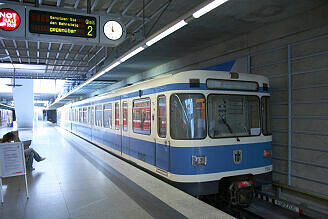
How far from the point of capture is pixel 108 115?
10.5 metres

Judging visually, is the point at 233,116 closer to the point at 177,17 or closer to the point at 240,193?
the point at 240,193

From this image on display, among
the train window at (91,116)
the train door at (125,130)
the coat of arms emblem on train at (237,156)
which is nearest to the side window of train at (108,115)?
the train door at (125,130)

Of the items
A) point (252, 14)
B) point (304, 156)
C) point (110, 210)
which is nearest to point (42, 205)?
point (110, 210)

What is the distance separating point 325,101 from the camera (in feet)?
19.5

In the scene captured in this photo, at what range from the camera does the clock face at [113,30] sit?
5641 millimetres

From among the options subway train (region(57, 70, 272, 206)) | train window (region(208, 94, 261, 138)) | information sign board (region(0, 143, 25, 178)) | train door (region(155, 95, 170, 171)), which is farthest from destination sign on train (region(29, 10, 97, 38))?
train window (region(208, 94, 261, 138))

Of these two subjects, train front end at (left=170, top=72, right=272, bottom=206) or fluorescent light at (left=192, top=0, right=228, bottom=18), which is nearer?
fluorescent light at (left=192, top=0, right=228, bottom=18)

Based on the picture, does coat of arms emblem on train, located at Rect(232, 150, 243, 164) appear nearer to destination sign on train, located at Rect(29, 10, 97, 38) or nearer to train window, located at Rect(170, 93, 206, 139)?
train window, located at Rect(170, 93, 206, 139)

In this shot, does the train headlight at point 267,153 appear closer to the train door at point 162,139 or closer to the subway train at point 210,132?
the subway train at point 210,132

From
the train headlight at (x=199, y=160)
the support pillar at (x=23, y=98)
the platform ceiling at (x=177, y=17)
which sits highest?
the platform ceiling at (x=177, y=17)

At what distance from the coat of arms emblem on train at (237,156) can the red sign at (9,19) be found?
475 centimetres

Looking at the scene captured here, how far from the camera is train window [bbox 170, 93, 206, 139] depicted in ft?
17.0

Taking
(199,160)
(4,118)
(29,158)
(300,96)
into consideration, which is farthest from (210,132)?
(4,118)

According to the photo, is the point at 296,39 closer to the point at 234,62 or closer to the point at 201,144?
the point at 234,62
